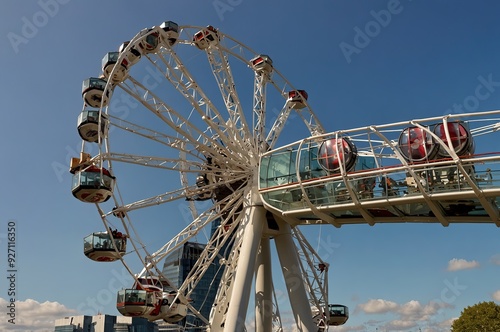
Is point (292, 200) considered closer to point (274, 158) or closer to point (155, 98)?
point (274, 158)

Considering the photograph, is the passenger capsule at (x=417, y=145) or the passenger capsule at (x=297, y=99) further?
the passenger capsule at (x=297, y=99)

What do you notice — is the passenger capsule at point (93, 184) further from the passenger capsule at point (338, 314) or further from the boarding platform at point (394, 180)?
the passenger capsule at point (338, 314)

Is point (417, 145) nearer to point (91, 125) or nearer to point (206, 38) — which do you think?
point (91, 125)

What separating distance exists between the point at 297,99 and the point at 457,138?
1602cm

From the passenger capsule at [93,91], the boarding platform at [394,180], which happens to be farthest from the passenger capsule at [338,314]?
the passenger capsule at [93,91]

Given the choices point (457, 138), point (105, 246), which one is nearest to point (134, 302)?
point (105, 246)

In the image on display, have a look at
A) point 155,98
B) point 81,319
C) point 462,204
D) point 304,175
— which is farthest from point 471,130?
point 81,319

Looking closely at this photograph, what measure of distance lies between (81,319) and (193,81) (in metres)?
167

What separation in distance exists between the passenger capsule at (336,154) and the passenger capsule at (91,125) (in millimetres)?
10435

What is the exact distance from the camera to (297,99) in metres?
34.9

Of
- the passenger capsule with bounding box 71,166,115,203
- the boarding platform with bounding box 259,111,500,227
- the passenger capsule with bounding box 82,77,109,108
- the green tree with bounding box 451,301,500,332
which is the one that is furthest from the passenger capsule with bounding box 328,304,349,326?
the green tree with bounding box 451,301,500,332

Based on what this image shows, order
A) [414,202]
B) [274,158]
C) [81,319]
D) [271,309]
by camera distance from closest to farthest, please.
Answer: [414,202] → [274,158] → [271,309] → [81,319]

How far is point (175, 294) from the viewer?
25594mm

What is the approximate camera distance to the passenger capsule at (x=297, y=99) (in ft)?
114
